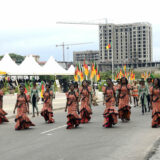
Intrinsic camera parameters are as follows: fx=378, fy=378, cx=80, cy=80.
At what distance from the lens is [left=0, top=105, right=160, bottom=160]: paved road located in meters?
8.34

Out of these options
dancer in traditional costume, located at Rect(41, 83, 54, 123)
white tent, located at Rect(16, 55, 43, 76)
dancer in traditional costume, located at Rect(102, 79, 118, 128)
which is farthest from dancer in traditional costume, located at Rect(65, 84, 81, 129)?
white tent, located at Rect(16, 55, 43, 76)

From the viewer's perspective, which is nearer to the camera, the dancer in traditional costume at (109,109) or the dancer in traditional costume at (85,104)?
the dancer in traditional costume at (109,109)

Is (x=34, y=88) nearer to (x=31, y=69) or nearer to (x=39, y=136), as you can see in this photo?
(x=39, y=136)

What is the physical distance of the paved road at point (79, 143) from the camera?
834 centimetres

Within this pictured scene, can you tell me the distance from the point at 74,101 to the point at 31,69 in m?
27.7

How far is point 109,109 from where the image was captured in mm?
13320

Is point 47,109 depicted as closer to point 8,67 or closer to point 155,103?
point 155,103

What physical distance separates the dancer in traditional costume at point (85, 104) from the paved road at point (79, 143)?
150 centimetres

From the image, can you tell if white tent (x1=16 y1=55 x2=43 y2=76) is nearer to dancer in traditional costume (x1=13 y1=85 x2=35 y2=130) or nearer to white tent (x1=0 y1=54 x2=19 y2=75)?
white tent (x1=0 y1=54 x2=19 y2=75)

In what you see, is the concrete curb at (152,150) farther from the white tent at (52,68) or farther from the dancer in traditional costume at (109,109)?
the white tent at (52,68)

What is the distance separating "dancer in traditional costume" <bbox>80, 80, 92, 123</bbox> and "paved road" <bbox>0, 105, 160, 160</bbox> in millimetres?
1504

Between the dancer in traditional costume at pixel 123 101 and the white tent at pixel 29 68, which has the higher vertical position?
the white tent at pixel 29 68

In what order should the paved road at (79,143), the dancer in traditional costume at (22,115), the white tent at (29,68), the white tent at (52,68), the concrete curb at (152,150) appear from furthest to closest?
1. the white tent at (52,68)
2. the white tent at (29,68)
3. the dancer in traditional costume at (22,115)
4. the paved road at (79,143)
5. the concrete curb at (152,150)

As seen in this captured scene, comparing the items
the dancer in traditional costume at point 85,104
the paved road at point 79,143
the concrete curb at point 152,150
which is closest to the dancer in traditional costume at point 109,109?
the paved road at point 79,143
